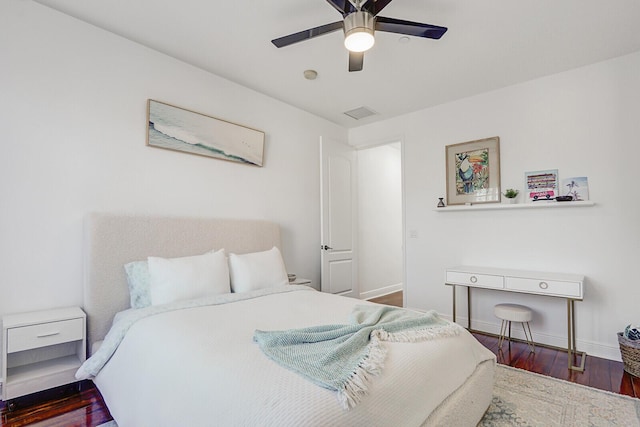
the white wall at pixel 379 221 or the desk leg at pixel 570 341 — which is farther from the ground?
the white wall at pixel 379 221

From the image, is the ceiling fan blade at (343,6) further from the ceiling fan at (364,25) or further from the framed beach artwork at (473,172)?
the framed beach artwork at (473,172)

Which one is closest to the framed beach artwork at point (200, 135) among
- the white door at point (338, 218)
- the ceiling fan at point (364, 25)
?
the white door at point (338, 218)

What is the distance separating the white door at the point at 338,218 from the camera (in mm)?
4102

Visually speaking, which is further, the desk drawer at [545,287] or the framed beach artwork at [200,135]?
the framed beach artwork at [200,135]

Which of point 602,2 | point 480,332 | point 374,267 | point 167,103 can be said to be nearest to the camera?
point 602,2

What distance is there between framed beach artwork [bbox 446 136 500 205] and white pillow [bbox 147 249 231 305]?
9.21 ft

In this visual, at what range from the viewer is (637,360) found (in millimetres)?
2455

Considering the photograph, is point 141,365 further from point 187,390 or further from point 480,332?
point 480,332

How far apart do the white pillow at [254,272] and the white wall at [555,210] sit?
202cm

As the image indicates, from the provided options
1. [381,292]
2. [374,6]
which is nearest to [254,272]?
[374,6]

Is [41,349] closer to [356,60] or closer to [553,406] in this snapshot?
[356,60]

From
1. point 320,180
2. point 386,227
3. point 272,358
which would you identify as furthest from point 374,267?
point 272,358

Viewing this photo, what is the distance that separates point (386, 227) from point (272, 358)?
473 centimetres

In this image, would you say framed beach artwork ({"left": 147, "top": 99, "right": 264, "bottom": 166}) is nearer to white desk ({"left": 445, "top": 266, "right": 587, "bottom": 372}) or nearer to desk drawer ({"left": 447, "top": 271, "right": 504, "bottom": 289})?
desk drawer ({"left": 447, "top": 271, "right": 504, "bottom": 289})
